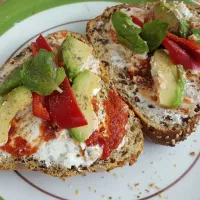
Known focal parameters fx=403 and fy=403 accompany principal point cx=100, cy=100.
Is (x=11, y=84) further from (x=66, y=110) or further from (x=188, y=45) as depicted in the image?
(x=188, y=45)

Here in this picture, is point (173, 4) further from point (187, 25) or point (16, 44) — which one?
point (16, 44)

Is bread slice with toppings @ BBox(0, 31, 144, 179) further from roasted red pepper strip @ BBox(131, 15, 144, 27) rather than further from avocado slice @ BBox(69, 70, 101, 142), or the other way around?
roasted red pepper strip @ BBox(131, 15, 144, 27)

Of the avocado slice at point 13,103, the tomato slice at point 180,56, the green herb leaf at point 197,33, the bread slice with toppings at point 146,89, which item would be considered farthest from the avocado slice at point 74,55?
the green herb leaf at point 197,33

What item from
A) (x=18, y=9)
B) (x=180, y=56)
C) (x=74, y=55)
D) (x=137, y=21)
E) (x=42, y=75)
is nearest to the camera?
(x=42, y=75)

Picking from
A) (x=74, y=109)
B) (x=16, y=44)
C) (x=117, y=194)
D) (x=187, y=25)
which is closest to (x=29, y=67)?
(x=74, y=109)

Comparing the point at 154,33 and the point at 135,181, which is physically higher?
the point at 154,33

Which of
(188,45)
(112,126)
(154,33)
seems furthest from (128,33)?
(112,126)

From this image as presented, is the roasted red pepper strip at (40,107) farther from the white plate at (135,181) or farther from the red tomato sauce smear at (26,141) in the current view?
the white plate at (135,181)
